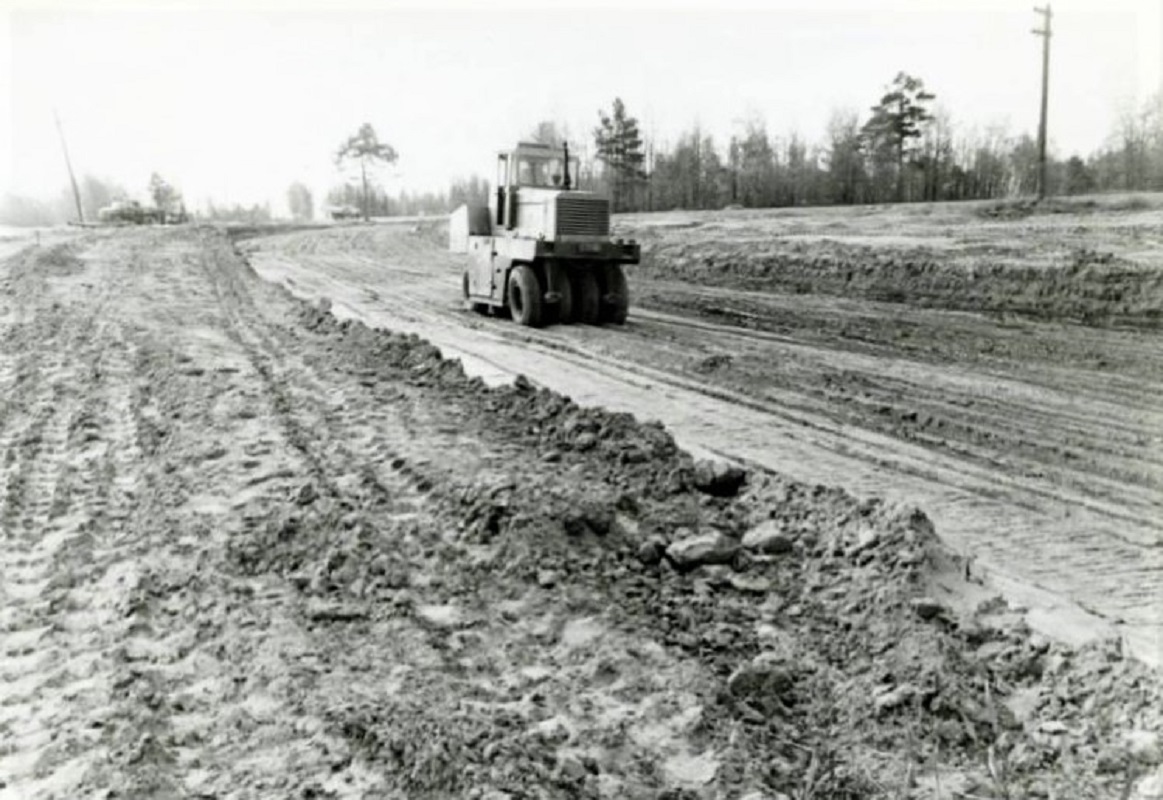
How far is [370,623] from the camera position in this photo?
477cm

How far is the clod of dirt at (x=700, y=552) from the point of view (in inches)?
220

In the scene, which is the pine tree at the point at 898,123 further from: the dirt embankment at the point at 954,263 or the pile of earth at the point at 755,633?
the pile of earth at the point at 755,633

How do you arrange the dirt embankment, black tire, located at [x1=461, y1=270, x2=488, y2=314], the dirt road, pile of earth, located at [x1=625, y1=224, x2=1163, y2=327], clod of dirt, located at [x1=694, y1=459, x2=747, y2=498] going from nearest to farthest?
the dirt road < clod of dirt, located at [x1=694, y1=459, x2=747, y2=498] < pile of earth, located at [x1=625, y1=224, x2=1163, y2=327] < the dirt embankment < black tire, located at [x1=461, y1=270, x2=488, y2=314]

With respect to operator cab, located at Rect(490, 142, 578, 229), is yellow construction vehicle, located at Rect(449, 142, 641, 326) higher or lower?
lower

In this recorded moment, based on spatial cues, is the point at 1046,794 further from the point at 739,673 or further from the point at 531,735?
the point at 531,735

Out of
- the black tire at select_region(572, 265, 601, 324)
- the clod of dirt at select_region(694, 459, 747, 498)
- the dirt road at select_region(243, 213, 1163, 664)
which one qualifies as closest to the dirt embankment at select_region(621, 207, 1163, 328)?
the dirt road at select_region(243, 213, 1163, 664)

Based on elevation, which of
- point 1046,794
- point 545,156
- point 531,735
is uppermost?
point 545,156

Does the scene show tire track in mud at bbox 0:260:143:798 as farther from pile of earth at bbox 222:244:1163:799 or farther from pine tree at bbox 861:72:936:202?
pine tree at bbox 861:72:936:202

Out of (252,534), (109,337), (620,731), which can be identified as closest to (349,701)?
(620,731)

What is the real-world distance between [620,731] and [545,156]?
1274cm

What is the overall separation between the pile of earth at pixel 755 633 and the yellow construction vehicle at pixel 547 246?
7527 mm

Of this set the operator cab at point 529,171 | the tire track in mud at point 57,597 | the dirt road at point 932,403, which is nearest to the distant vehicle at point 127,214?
the dirt road at point 932,403

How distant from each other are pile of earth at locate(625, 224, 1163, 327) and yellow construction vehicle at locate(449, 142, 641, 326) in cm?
569

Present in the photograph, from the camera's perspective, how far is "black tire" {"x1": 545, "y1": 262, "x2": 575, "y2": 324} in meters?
14.8
